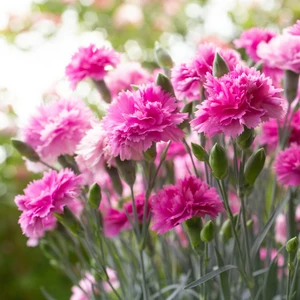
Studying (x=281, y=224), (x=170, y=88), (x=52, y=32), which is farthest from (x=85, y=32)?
(x=170, y=88)

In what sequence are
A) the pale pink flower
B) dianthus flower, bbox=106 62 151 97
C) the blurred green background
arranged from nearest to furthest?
dianthus flower, bbox=106 62 151 97
the pale pink flower
the blurred green background

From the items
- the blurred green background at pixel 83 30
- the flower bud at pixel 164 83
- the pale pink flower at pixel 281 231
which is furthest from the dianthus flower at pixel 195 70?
the blurred green background at pixel 83 30

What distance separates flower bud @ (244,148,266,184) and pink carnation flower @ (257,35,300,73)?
106 mm

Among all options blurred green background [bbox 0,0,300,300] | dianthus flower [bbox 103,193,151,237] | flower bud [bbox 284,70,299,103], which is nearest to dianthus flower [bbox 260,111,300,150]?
flower bud [bbox 284,70,299,103]

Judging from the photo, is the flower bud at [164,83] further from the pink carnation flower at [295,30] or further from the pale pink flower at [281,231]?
the pale pink flower at [281,231]

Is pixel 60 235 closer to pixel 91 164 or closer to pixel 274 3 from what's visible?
pixel 91 164

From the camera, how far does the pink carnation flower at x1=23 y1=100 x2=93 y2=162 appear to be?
20.0 inches

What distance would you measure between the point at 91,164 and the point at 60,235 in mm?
151

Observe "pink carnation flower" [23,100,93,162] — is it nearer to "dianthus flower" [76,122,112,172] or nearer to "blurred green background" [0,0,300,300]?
"dianthus flower" [76,122,112,172]

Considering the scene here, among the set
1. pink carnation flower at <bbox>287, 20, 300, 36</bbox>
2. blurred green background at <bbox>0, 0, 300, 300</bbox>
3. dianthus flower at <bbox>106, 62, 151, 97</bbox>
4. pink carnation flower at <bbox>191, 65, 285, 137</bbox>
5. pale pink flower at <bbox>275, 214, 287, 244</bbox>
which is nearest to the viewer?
pink carnation flower at <bbox>191, 65, 285, 137</bbox>

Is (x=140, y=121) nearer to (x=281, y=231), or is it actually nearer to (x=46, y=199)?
(x=46, y=199)

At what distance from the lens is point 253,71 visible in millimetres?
415

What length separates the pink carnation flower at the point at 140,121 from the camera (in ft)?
1.34

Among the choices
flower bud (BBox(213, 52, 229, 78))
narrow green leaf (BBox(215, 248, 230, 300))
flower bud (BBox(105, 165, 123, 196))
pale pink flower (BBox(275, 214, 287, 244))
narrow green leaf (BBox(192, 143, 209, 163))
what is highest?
flower bud (BBox(213, 52, 229, 78))
